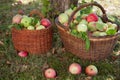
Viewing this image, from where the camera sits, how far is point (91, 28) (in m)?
3.53

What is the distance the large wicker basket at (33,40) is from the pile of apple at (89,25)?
31 cm

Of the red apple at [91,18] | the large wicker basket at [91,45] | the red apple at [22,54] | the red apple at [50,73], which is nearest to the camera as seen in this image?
the red apple at [50,73]

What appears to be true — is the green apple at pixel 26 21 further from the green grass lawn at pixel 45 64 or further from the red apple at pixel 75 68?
the red apple at pixel 75 68

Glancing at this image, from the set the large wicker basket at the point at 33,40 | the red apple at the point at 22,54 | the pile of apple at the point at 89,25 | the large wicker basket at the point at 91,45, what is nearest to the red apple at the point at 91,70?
the large wicker basket at the point at 91,45

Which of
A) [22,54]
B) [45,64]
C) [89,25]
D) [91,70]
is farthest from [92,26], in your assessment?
[22,54]

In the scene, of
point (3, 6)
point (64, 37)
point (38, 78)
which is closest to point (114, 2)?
point (3, 6)

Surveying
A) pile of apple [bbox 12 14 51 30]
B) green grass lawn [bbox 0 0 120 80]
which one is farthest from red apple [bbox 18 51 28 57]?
pile of apple [bbox 12 14 51 30]

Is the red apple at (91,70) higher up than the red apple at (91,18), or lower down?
lower down

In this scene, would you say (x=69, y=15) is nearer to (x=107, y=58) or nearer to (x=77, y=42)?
(x=77, y=42)

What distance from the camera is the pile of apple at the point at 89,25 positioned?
3443mm

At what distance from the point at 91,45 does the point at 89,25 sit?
10.4 inches

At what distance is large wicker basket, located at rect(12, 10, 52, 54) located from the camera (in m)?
3.68

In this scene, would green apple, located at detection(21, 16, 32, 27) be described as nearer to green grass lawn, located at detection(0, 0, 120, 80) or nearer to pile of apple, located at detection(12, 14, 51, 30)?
pile of apple, located at detection(12, 14, 51, 30)

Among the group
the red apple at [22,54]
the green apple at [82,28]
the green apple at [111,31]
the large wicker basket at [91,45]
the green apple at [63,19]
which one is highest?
the green apple at [63,19]
